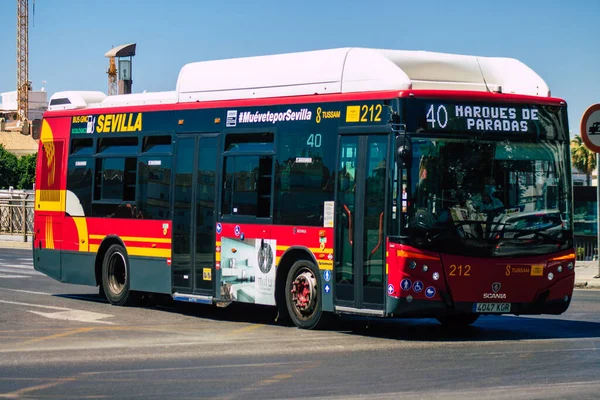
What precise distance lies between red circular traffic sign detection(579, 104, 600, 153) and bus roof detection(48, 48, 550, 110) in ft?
31.5

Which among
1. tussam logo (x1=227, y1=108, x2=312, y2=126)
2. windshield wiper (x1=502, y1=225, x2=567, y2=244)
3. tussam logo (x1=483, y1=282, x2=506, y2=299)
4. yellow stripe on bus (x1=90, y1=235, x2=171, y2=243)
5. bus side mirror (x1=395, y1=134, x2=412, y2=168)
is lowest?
tussam logo (x1=483, y1=282, x2=506, y2=299)

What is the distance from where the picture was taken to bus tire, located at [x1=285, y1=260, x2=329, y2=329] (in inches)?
595

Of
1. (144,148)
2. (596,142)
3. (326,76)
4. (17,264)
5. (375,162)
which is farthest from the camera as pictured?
(17,264)

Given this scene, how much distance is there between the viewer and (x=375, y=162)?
1419 cm

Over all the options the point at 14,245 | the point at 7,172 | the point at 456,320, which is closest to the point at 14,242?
the point at 14,245

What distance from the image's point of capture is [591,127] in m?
24.7

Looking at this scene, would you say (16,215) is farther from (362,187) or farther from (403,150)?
(403,150)

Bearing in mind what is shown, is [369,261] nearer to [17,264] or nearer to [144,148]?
[144,148]

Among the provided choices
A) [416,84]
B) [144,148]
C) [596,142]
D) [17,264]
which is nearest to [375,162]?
[416,84]

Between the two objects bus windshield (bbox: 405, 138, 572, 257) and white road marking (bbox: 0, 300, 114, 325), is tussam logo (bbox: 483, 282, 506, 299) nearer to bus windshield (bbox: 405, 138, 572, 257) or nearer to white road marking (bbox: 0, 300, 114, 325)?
bus windshield (bbox: 405, 138, 572, 257)

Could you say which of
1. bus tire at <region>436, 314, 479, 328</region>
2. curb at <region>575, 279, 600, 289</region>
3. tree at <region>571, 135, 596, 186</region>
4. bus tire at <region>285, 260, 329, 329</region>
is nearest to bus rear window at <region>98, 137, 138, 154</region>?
bus tire at <region>285, 260, 329, 329</region>

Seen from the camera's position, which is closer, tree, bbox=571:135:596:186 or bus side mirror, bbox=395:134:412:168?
bus side mirror, bbox=395:134:412:168

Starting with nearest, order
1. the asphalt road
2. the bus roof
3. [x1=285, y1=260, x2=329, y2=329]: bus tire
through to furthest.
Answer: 1. the asphalt road
2. the bus roof
3. [x1=285, y1=260, x2=329, y2=329]: bus tire

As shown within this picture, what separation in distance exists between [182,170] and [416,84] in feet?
14.8
